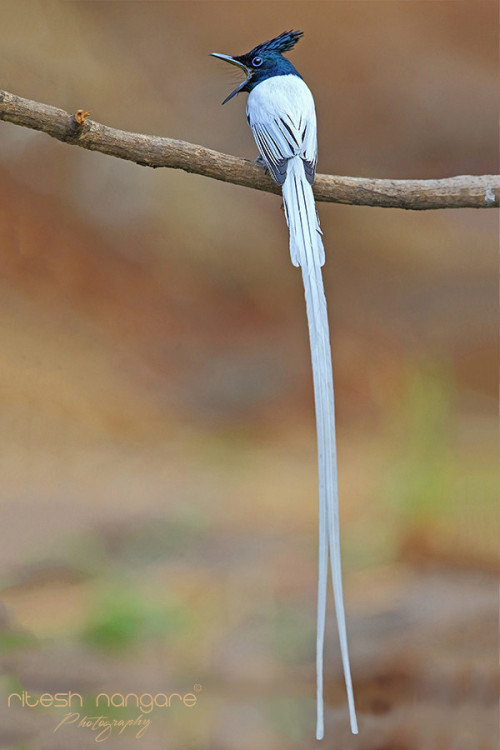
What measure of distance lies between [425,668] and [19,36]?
1751 mm

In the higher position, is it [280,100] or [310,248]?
[280,100]

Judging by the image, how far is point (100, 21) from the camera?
65.7 inches

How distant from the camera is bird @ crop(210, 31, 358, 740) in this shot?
102 centimetres

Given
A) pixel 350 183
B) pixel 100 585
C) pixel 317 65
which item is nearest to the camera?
pixel 350 183

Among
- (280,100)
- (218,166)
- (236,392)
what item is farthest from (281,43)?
(236,392)

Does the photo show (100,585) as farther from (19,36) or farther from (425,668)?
(19,36)

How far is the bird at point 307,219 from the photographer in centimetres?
102

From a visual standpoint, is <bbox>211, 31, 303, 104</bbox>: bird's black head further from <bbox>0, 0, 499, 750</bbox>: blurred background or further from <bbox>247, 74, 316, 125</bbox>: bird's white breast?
<bbox>0, 0, 499, 750</bbox>: blurred background

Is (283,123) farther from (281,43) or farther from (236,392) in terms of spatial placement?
(236,392)

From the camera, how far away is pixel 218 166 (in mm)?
1324

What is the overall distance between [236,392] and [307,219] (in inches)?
24.9

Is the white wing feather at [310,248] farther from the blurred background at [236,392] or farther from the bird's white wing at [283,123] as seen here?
the blurred background at [236,392]

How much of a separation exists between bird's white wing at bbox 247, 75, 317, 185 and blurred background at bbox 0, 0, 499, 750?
1.10 feet

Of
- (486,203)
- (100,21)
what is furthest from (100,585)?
(100,21)
